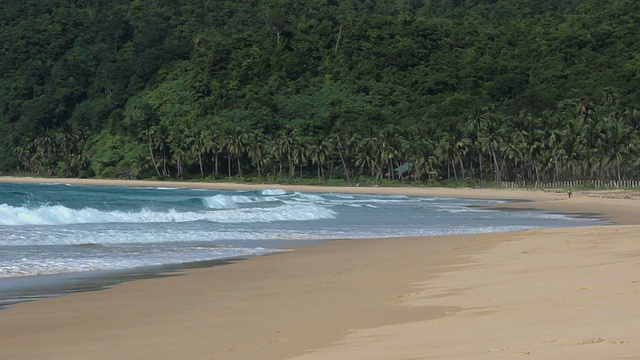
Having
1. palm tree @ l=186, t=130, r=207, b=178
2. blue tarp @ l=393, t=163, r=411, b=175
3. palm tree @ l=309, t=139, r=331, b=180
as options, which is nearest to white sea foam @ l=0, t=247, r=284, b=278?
blue tarp @ l=393, t=163, r=411, b=175

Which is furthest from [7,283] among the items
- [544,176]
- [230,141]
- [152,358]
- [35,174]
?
[35,174]

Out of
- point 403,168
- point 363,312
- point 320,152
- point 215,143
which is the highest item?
point 215,143

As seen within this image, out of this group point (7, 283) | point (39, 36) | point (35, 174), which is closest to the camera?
point (7, 283)

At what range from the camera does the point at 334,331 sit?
1055 centimetres

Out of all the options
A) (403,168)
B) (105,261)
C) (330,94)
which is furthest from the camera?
(330,94)

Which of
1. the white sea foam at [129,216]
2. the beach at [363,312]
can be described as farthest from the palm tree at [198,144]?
the beach at [363,312]

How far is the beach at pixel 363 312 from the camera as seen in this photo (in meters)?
8.78

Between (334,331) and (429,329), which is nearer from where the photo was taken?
(429,329)

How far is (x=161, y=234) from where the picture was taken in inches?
Answer: 1110

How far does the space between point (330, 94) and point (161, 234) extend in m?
110

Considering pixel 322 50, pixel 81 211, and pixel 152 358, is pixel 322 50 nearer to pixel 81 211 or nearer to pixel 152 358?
pixel 81 211

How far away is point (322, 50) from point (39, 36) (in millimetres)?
67978

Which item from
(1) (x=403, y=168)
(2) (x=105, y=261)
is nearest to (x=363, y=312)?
(2) (x=105, y=261)

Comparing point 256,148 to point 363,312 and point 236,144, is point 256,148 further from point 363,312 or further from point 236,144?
point 363,312
